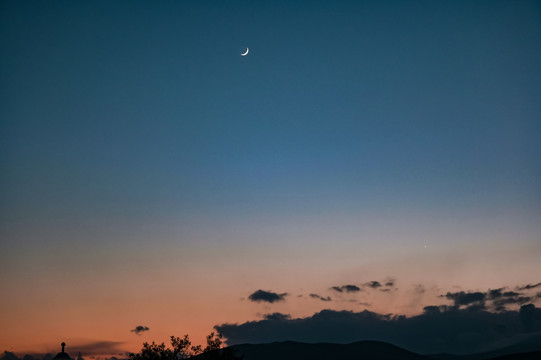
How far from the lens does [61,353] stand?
207 feet

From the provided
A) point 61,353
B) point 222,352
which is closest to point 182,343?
point 222,352

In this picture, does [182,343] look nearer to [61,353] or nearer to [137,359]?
[137,359]

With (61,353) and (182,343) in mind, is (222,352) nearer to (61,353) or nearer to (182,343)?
(182,343)

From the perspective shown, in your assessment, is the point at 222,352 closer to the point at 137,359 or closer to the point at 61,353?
the point at 137,359

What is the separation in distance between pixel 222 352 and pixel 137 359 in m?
10.6

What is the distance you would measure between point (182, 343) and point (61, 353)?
14.1 metres

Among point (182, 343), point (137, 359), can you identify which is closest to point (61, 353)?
point (137, 359)

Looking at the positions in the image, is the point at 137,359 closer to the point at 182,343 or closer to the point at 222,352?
the point at 182,343

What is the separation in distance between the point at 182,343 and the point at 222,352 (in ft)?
16.9

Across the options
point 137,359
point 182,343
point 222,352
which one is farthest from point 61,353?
point 222,352

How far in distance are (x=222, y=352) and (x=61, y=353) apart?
62.2 ft

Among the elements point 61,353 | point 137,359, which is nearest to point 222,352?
point 137,359

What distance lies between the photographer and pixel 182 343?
65.2 metres

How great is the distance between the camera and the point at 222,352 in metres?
66.4
